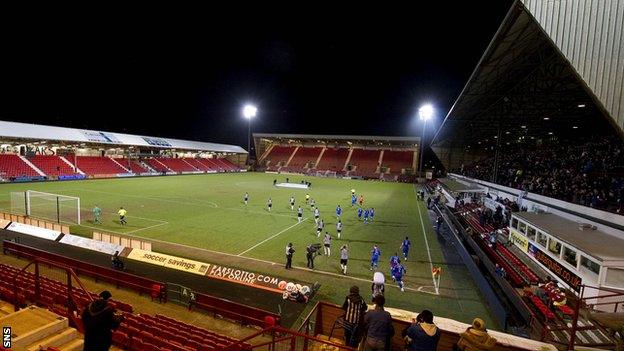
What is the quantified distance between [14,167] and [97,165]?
39.3 ft

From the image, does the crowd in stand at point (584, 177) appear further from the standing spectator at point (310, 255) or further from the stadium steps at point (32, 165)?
the stadium steps at point (32, 165)

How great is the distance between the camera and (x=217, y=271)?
13727mm

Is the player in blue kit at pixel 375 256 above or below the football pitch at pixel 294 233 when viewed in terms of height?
above

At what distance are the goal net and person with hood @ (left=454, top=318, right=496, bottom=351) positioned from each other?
25247 mm

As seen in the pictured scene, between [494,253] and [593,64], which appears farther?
[494,253]

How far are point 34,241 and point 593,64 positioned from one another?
84.0 feet

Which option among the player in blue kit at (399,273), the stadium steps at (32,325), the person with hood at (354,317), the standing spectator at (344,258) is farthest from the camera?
the standing spectator at (344,258)

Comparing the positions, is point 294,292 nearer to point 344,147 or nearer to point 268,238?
point 268,238

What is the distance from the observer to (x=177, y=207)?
2962 cm

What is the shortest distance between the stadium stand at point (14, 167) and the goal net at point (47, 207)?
18344mm

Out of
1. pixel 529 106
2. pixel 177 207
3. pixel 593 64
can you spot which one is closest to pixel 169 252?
pixel 177 207

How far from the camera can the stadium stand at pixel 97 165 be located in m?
52.2

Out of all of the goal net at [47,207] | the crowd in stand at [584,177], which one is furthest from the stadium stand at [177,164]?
the crowd in stand at [584,177]

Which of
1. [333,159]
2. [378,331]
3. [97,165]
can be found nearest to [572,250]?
[378,331]
